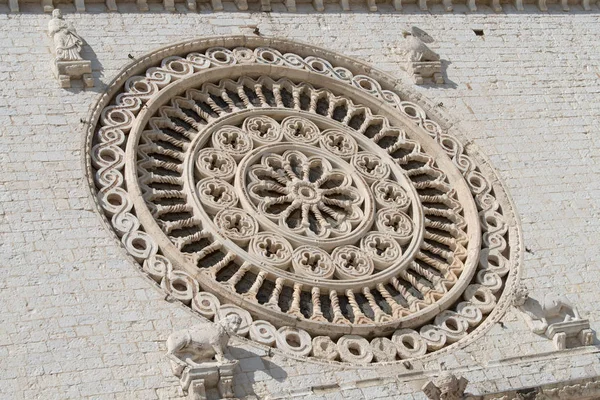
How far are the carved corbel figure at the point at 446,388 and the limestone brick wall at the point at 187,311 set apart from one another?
208 mm

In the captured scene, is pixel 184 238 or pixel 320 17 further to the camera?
pixel 320 17

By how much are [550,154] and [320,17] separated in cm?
310

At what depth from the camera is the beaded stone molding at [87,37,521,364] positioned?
1285 centimetres

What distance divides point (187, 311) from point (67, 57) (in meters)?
3.24

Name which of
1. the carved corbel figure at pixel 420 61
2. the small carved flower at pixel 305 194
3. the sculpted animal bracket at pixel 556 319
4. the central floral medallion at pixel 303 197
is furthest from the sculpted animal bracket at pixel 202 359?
the carved corbel figure at pixel 420 61

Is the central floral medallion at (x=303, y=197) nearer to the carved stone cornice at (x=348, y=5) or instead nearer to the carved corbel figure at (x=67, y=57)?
the carved corbel figure at (x=67, y=57)

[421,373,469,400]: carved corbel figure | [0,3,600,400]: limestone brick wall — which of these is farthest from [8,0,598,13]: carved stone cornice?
[421,373,469,400]: carved corbel figure

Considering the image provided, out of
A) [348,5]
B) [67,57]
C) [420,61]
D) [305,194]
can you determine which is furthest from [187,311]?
[348,5]

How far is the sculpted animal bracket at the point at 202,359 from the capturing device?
11555 millimetres

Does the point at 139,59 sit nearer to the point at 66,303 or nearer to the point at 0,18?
the point at 0,18

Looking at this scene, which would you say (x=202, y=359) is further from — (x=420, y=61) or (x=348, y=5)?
(x=348, y=5)

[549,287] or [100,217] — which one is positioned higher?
[100,217]

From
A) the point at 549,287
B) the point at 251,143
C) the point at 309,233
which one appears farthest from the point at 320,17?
the point at 549,287

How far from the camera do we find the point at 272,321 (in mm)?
12617
